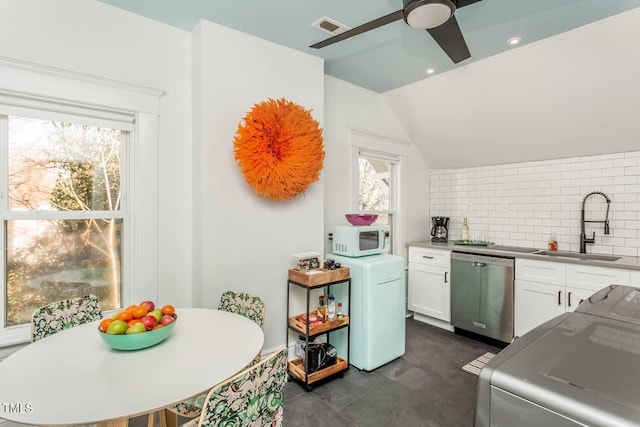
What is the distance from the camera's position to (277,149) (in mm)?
2377

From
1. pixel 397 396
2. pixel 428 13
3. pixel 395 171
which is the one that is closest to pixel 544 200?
pixel 395 171

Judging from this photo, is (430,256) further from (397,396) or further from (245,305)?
(245,305)

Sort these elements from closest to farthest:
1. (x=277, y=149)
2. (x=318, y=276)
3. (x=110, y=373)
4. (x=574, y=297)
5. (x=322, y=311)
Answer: (x=110, y=373), (x=277, y=149), (x=318, y=276), (x=322, y=311), (x=574, y=297)

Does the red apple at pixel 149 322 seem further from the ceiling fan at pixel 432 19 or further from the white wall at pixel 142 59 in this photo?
the ceiling fan at pixel 432 19

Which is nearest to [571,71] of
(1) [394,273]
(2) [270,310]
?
(1) [394,273]

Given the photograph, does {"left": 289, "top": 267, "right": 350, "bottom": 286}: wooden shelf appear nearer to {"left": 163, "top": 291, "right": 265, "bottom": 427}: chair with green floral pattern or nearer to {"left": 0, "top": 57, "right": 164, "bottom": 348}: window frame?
{"left": 163, "top": 291, "right": 265, "bottom": 427}: chair with green floral pattern

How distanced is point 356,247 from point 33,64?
98.9 inches

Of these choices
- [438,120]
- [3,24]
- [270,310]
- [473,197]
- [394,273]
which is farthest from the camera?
[473,197]

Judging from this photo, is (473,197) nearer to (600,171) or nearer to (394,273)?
(600,171)

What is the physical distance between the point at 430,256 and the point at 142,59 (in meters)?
3.33

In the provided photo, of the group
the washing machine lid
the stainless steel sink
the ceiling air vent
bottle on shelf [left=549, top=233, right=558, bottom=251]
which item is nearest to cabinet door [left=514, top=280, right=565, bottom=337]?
the stainless steel sink

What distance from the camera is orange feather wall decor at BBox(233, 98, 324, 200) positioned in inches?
90.2

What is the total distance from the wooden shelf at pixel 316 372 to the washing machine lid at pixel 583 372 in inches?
70.7

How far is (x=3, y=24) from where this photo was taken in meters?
1.83
